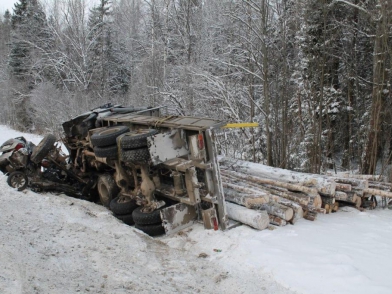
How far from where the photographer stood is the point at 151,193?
20.3ft

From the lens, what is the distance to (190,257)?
5039 mm

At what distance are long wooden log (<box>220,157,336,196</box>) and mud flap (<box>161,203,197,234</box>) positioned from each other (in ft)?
7.57

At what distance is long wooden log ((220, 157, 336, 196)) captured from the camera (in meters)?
6.64

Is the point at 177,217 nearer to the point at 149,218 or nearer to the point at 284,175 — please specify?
the point at 149,218

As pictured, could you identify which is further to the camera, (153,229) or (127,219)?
(127,219)

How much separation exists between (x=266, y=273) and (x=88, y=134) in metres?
5.34

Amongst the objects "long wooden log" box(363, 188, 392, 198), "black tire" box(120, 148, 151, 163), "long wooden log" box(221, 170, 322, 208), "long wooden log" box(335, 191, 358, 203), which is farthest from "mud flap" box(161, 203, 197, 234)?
"long wooden log" box(363, 188, 392, 198)

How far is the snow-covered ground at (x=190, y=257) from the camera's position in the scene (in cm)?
394

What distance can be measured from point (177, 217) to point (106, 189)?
2586mm

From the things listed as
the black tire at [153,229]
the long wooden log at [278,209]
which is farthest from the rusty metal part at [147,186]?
the long wooden log at [278,209]

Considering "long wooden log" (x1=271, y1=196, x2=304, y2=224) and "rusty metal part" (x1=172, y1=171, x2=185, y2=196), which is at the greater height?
"rusty metal part" (x1=172, y1=171, x2=185, y2=196)

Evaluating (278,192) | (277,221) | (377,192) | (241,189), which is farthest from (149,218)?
(377,192)

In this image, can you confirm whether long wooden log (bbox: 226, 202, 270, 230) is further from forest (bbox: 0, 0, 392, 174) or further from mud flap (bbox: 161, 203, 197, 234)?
forest (bbox: 0, 0, 392, 174)

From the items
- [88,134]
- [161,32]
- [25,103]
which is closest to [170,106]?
[161,32]
